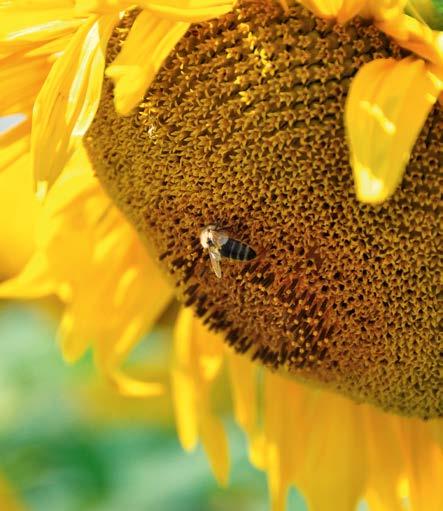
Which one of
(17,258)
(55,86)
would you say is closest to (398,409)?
(55,86)

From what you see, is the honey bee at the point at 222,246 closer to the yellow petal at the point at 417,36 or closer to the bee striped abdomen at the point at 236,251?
the bee striped abdomen at the point at 236,251

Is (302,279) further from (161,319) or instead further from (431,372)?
(161,319)

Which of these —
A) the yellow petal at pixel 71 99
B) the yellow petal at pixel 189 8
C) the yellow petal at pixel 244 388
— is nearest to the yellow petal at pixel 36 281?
the yellow petal at pixel 244 388

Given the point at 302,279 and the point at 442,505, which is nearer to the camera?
the point at 302,279

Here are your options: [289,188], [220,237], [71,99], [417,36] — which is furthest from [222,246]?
[417,36]

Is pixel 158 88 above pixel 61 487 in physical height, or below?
above

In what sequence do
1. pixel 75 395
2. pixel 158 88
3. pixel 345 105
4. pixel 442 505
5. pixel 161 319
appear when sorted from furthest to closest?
1. pixel 75 395
2. pixel 161 319
3. pixel 442 505
4. pixel 158 88
5. pixel 345 105

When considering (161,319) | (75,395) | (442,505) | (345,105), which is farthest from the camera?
(75,395)

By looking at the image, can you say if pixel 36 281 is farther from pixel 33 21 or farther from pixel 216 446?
pixel 33 21
